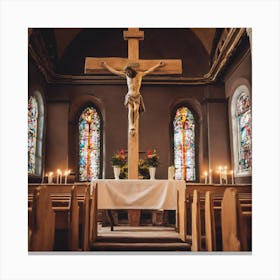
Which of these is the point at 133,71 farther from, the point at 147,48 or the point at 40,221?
the point at 147,48

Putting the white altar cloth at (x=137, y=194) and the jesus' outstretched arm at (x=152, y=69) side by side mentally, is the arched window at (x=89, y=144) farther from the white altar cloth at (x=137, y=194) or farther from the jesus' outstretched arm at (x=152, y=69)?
the white altar cloth at (x=137, y=194)

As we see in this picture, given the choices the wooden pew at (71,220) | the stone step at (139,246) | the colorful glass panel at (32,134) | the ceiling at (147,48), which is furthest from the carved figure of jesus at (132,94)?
the ceiling at (147,48)

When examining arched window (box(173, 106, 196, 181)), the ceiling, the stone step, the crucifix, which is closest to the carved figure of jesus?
the crucifix

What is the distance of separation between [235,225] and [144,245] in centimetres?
150

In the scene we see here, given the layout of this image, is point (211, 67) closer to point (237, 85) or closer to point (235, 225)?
point (237, 85)

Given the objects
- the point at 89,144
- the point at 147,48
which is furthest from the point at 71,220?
the point at 147,48

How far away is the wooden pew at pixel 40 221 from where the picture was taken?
101 inches

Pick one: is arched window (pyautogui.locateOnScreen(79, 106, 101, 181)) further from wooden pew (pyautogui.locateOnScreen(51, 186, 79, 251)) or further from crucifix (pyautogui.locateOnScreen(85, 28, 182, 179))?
wooden pew (pyautogui.locateOnScreen(51, 186, 79, 251))

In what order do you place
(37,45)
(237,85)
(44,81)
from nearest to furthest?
(37,45) → (237,85) → (44,81)

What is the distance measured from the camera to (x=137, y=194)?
5484 millimetres

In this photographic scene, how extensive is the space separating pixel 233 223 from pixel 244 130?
683 cm

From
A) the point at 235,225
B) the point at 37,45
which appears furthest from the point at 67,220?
the point at 37,45

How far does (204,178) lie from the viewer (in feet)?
33.7
